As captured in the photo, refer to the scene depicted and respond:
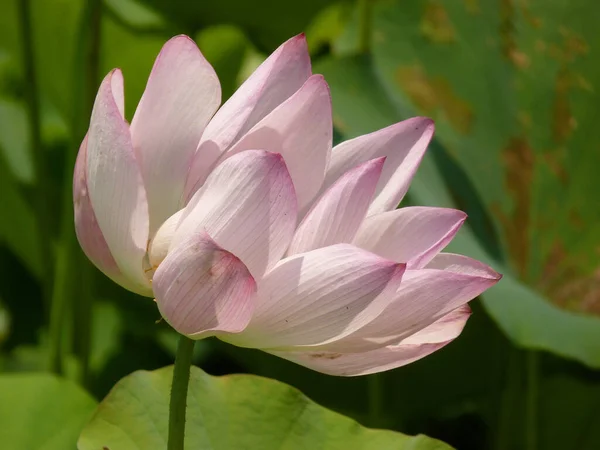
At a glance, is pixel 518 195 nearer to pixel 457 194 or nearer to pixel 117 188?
pixel 457 194

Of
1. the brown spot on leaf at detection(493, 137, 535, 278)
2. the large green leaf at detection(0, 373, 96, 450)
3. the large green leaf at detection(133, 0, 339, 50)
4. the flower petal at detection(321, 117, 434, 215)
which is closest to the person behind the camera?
the flower petal at detection(321, 117, 434, 215)

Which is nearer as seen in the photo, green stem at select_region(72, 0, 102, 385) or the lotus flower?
the lotus flower

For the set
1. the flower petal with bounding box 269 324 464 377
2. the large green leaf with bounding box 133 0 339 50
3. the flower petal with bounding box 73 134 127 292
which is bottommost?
the large green leaf with bounding box 133 0 339 50

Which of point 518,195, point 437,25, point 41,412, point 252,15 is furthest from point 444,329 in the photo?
point 252,15

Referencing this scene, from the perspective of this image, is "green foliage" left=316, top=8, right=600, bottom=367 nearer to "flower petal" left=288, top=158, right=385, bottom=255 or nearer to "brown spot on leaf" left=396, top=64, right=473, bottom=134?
"brown spot on leaf" left=396, top=64, right=473, bottom=134

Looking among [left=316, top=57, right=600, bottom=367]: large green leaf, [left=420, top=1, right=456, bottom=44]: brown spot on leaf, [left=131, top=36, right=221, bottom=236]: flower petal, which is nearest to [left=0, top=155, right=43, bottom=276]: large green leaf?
[left=316, top=57, right=600, bottom=367]: large green leaf
